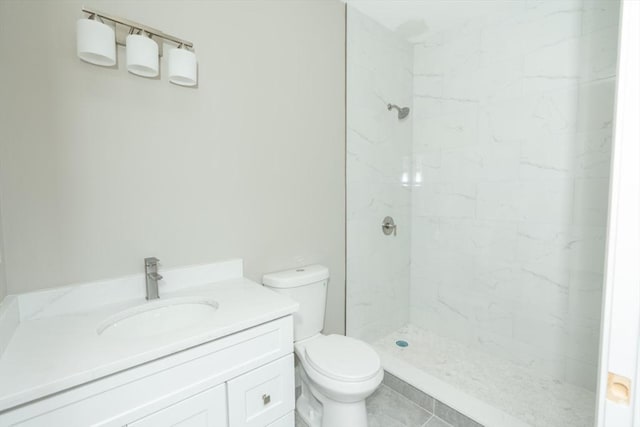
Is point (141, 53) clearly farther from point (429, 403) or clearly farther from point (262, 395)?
point (429, 403)

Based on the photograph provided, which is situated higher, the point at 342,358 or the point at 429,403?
the point at 342,358

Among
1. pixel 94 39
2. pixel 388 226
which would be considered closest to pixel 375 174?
pixel 388 226

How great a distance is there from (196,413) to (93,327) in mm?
463

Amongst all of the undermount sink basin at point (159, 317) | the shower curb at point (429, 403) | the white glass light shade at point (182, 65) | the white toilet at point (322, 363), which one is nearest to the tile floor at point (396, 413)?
the shower curb at point (429, 403)

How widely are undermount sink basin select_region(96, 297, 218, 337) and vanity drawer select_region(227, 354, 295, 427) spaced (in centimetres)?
29

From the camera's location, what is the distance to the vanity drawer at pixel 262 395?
1.15 metres

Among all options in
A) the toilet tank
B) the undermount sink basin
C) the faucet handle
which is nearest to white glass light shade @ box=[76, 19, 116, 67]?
the faucet handle

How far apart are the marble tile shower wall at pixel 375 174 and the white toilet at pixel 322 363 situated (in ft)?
1.60

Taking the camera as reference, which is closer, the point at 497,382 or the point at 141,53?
the point at 141,53

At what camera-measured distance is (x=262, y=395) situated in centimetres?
123

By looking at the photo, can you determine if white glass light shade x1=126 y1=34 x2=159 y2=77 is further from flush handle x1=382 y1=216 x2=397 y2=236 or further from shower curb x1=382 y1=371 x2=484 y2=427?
shower curb x1=382 y1=371 x2=484 y2=427

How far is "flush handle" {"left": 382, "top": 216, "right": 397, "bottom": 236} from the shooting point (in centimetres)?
245

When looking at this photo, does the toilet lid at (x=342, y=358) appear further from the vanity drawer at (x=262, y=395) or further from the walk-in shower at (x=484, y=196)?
the walk-in shower at (x=484, y=196)

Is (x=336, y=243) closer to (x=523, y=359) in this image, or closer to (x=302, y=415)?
(x=302, y=415)
